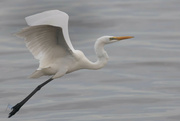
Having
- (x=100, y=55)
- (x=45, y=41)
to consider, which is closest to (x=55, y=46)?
(x=45, y=41)

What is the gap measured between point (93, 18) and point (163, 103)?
877 cm

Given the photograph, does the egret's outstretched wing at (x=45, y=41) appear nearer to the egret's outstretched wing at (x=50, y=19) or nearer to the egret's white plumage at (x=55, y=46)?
the egret's white plumage at (x=55, y=46)

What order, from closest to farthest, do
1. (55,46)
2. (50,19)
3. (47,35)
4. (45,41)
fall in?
(50,19) < (47,35) < (45,41) < (55,46)

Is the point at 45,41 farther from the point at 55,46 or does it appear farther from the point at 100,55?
the point at 100,55

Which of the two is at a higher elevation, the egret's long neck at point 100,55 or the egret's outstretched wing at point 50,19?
the egret's outstretched wing at point 50,19

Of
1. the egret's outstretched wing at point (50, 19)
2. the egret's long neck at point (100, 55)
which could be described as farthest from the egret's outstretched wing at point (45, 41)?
the egret's long neck at point (100, 55)

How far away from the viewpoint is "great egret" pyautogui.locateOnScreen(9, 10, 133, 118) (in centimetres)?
1066

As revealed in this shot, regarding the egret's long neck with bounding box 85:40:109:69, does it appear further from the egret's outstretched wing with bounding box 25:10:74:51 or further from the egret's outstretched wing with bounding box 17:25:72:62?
the egret's outstretched wing with bounding box 25:10:74:51

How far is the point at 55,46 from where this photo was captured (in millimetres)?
11562

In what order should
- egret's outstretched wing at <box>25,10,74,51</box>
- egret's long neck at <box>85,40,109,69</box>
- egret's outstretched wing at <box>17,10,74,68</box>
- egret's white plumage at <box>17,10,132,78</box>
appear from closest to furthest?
egret's outstretched wing at <box>25,10,74,51</box>
egret's outstretched wing at <box>17,10,74,68</box>
egret's white plumage at <box>17,10,132,78</box>
egret's long neck at <box>85,40,109,69</box>

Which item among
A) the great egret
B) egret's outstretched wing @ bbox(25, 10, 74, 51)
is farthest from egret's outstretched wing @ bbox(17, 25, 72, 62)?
egret's outstretched wing @ bbox(25, 10, 74, 51)

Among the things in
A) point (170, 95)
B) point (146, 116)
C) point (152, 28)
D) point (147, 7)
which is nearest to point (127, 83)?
point (170, 95)

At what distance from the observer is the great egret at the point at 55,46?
10.7 meters

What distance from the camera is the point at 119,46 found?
911 inches
